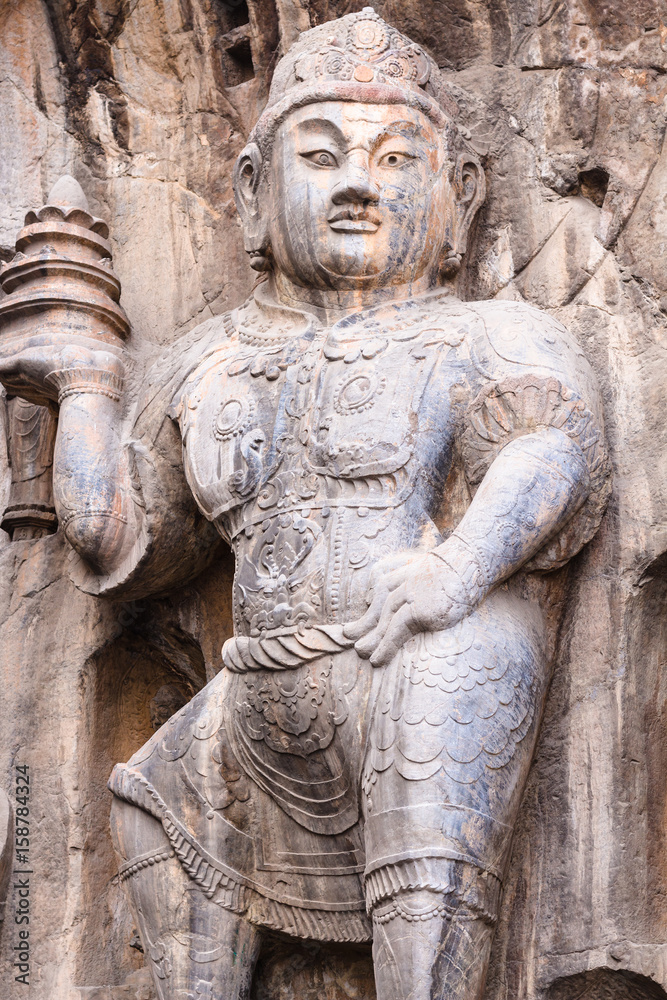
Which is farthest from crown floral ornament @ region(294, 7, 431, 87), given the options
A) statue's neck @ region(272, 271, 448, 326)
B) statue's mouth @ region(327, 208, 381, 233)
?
statue's neck @ region(272, 271, 448, 326)

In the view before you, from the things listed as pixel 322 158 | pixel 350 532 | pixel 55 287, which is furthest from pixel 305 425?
pixel 55 287

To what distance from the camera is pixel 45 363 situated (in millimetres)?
5828

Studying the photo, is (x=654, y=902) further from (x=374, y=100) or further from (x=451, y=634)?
(x=374, y=100)

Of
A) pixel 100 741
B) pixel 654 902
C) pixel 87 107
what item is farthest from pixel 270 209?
pixel 654 902

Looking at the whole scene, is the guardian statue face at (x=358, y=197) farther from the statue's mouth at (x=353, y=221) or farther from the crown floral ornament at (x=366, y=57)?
the crown floral ornament at (x=366, y=57)

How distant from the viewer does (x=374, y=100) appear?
5391 mm

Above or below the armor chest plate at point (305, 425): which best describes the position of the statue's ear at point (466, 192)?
above

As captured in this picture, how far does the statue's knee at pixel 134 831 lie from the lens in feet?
16.8

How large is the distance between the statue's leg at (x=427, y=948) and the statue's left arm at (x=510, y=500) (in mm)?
663

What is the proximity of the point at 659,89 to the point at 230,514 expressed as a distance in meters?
1.92

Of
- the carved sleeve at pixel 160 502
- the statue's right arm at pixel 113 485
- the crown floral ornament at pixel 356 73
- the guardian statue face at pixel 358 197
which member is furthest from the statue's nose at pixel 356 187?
the statue's right arm at pixel 113 485

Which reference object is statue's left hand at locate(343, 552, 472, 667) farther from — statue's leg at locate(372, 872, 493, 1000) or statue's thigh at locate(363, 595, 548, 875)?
statue's leg at locate(372, 872, 493, 1000)

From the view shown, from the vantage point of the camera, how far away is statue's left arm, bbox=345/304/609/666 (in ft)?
15.6

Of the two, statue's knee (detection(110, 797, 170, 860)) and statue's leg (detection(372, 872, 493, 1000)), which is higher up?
statue's knee (detection(110, 797, 170, 860))
